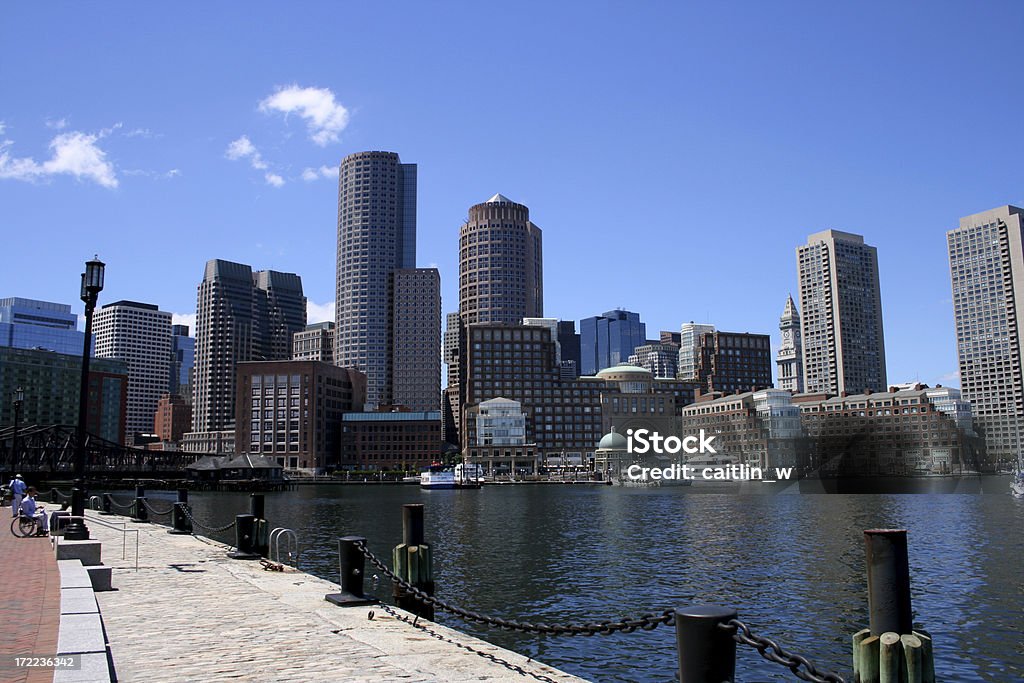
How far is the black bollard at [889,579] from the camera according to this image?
11.1 m

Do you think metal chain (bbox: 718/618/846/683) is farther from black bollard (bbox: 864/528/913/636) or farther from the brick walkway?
the brick walkway

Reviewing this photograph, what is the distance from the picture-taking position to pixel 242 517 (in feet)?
102

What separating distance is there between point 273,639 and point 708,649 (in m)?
9.39

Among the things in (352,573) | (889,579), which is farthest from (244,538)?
(889,579)

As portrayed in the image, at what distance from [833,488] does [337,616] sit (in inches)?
6573

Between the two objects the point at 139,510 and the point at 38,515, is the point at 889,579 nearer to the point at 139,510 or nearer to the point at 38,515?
the point at 38,515

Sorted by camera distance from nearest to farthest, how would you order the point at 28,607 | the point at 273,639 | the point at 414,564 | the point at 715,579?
1. the point at 273,639
2. the point at 28,607
3. the point at 414,564
4. the point at 715,579

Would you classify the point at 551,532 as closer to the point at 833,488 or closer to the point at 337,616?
the point at 337,616

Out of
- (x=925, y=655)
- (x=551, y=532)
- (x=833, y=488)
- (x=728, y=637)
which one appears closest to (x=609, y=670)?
(x=925, y=655)

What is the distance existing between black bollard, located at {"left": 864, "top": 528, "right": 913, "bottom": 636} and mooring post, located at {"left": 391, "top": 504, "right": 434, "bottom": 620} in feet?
41.1

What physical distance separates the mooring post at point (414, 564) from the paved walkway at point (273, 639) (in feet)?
7.23

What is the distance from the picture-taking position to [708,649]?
934 cm

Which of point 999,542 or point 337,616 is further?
point 999,542

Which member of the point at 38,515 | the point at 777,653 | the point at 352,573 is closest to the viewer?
the point at 777,653
